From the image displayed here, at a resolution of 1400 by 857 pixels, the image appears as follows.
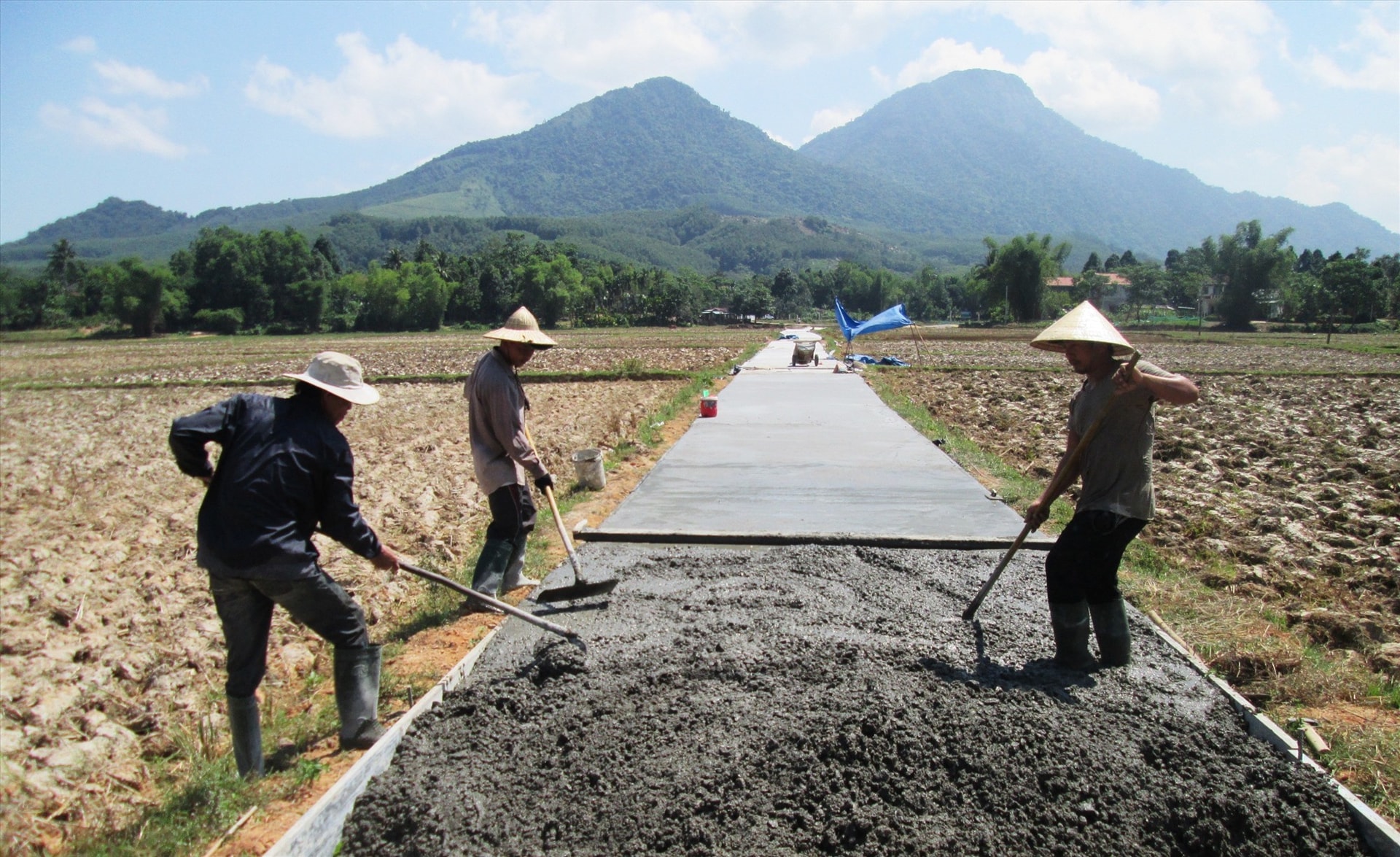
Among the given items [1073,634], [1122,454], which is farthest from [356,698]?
[1122,454]

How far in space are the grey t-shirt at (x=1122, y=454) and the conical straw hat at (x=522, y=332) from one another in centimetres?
285

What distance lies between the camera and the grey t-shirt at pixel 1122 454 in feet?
10.7

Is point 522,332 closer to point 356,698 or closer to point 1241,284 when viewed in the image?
point 356,698

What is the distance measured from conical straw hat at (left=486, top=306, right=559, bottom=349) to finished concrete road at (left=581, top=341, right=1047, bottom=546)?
1741 millimetres

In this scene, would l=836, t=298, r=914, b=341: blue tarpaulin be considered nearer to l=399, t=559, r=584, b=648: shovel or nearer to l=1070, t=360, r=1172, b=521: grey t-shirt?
l=1070, t=360, r=1172, b=521: grey t-shirt

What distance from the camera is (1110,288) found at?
7775cm

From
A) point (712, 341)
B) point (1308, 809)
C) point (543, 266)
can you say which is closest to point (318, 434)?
point (1308, 809)

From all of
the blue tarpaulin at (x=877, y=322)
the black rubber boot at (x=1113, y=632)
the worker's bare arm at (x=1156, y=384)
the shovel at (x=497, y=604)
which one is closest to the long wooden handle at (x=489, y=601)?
the shovel at (x=497, y=604)

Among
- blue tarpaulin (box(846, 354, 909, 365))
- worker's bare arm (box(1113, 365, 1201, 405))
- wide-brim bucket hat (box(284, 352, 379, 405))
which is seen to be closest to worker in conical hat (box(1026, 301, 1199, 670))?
worker's bare arm (box(1113, 365, 1201, 405))

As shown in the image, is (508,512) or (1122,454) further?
(508,512)

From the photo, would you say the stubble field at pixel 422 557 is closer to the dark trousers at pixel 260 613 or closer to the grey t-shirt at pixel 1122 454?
the dark trousers at pixel 260 613

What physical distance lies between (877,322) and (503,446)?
17800 millimetres

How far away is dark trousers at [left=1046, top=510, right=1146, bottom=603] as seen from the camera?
3330 millimetres

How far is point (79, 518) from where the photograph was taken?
23.2 ft
